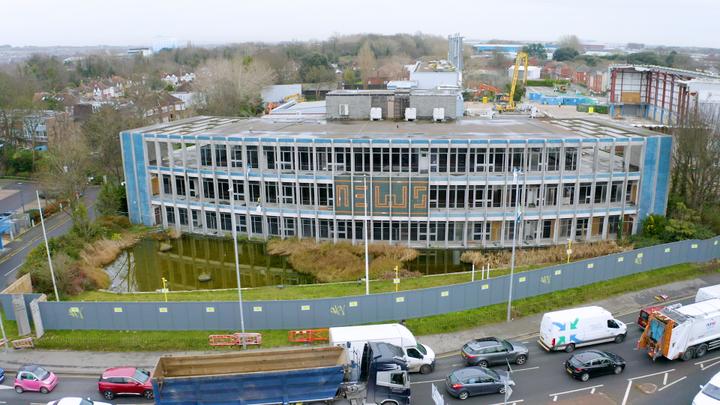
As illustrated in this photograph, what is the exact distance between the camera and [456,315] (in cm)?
3198

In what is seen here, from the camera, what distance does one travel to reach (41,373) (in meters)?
25.5

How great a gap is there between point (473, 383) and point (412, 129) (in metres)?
32.4

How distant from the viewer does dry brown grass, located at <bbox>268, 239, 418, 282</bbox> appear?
3953 cm

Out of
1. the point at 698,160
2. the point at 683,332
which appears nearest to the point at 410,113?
the point at 698,160

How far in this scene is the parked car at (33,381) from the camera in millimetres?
25062

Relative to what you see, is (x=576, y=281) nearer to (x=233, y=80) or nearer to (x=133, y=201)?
(x=133, y=201)

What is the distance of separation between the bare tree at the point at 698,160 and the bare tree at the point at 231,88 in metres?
68.6

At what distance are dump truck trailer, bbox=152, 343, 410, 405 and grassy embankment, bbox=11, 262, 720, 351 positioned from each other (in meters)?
5.35

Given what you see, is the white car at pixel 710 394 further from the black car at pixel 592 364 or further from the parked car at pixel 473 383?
the parked car at pixel 473 383

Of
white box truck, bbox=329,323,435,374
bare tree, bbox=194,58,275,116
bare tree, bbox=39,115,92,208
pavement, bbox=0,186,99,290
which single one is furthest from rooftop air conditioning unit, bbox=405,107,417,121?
bare tree, bbox=194,58,275,116

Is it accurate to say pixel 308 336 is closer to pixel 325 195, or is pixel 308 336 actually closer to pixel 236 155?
pixel 325 195

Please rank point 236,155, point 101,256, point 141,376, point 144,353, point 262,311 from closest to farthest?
point 141,376
point 144,353
point 262,311
point 101,256
point 236,155

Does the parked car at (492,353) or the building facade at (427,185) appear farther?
the building facade at (427,185)

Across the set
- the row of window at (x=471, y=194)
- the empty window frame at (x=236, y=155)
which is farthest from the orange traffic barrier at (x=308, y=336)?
the empty window frame at (x=236, y=155)
